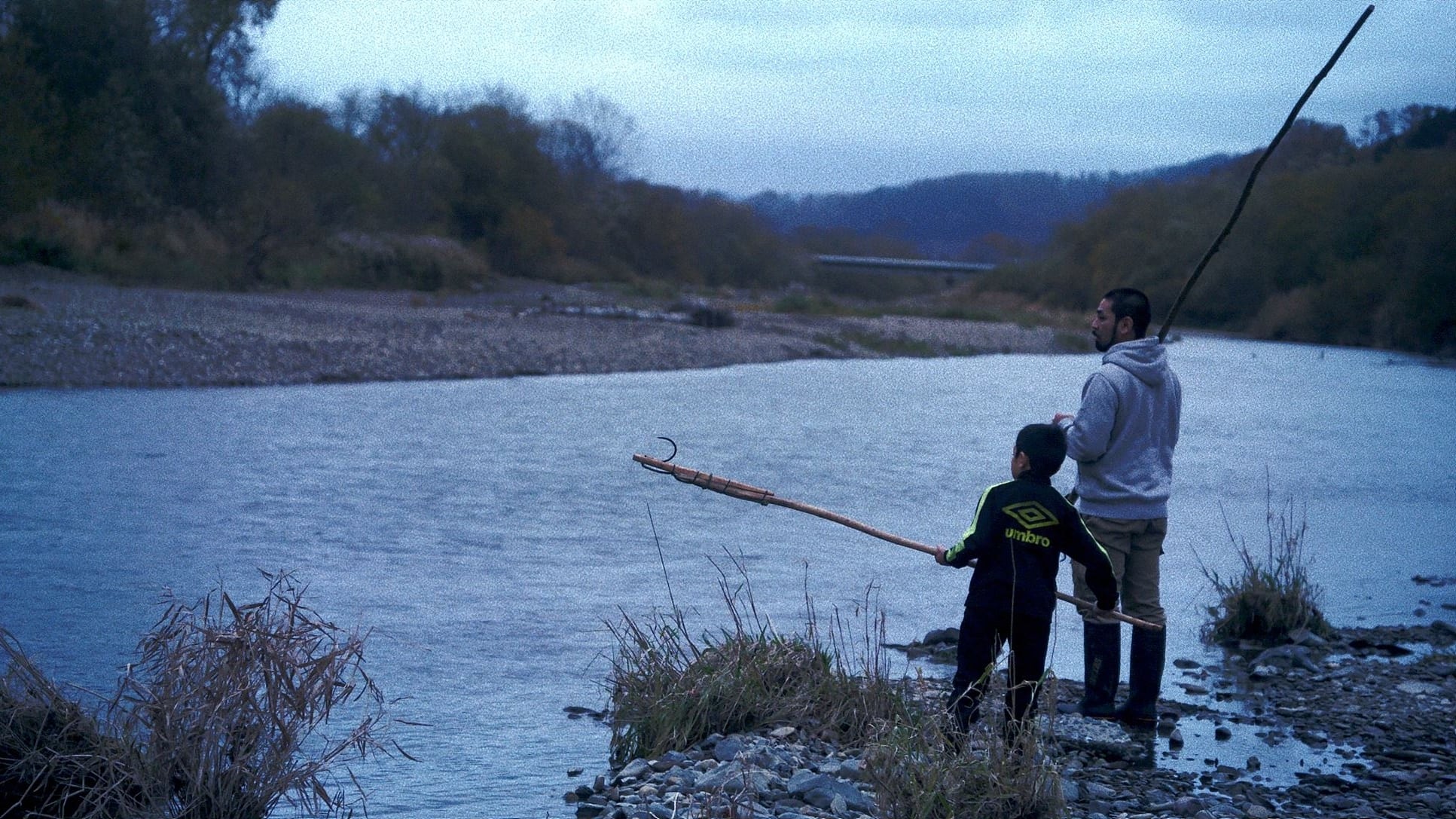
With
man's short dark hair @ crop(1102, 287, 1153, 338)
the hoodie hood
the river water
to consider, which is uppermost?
man's short dark hair @ crop(1102, 287, 1153, 338)

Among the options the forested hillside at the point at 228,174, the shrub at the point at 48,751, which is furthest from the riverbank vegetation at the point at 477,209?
the shrub at the point at 48,751

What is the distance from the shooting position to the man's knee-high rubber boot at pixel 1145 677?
5.72 m

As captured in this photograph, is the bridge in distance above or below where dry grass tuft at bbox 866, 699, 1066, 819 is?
above

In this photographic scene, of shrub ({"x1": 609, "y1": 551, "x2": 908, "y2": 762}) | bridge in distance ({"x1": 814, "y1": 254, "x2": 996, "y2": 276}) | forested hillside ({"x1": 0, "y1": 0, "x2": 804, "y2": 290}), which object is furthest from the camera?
bridge in distance ({"x1": 814, "y1": 254, "x2": 996, "y2": 276})

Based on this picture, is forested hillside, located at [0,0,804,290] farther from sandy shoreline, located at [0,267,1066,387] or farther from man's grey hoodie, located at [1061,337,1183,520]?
man's grey hoodie, located at [1061,337,1183,520]

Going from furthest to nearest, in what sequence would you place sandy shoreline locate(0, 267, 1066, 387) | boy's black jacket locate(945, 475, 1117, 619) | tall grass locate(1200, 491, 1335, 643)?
1. sandy shoreline locate(0, 267, 1066, 387)
2. tall grass locate(1200, 491, 1335, 643)
3. boy's black jacket locate(945, 475, 1117, 619)

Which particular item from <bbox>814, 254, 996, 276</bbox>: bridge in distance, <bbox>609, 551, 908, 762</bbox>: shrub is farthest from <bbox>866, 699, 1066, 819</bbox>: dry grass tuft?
<bbox>814, 254, 996, 276</bbox>: bridge in distance

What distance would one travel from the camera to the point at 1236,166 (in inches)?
3563

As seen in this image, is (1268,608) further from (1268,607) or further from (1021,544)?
(1021,544)

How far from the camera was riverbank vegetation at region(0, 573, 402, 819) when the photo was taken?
4172 millimetres

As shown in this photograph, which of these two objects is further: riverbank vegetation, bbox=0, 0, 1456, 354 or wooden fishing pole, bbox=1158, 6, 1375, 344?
riverbank vegetation, bbox=0, 0, 1456, 354

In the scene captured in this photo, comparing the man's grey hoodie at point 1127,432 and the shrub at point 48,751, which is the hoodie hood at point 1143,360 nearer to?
the man's grey hoodie at point 1127,432

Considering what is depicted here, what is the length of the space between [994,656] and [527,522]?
662 cm

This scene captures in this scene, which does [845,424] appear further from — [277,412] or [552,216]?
[552,216]
